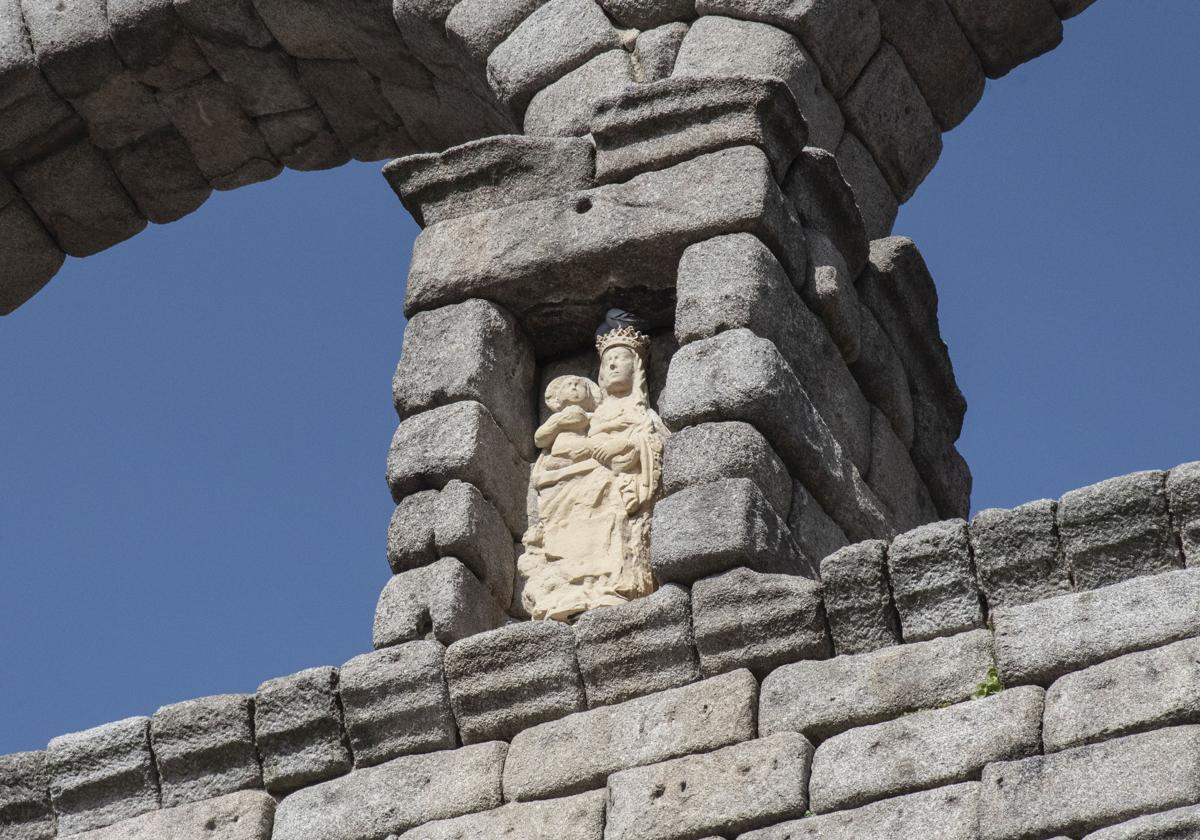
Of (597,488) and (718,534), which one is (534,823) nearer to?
(718,534)

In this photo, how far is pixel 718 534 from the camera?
7.98 metres

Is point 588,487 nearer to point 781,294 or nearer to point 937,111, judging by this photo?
point 781,294

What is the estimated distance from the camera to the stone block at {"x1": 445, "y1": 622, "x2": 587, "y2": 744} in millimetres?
7977

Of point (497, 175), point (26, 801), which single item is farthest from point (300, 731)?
point (497, 175)

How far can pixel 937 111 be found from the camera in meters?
10.9

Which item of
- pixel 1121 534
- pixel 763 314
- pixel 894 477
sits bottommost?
pixel 1121 534

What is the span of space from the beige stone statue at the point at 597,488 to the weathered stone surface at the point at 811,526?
495 mm

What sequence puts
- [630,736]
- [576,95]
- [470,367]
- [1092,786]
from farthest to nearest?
1. [576,95]
2. [470,367]
3. [630,736]
4. [1092,786]

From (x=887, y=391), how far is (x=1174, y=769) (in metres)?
3.14

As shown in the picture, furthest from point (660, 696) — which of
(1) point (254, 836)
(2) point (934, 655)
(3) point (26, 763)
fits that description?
(3) point (26, 763)

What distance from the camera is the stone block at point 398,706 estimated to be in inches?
320

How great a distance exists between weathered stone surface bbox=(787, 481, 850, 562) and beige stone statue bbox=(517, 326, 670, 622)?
0.49 metres

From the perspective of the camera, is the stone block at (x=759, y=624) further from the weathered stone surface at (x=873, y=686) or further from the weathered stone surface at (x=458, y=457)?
the weathered stone surface at (x=458, y=457)

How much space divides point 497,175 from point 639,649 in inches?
92.1
